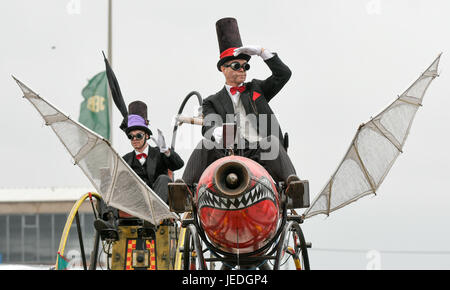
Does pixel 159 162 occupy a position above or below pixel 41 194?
below

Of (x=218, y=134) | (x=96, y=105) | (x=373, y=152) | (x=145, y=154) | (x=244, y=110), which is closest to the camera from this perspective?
(x=218, y=134)

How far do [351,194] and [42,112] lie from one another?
9.92 feet

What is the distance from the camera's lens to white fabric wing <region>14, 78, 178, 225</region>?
22.2 ft

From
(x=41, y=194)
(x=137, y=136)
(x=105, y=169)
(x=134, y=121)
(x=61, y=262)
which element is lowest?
(x=61, y=262)

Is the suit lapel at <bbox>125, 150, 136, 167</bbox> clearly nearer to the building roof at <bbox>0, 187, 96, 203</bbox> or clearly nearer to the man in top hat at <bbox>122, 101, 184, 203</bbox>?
the man in top hat at <bbox>122, 101, 184, 203</bbox>

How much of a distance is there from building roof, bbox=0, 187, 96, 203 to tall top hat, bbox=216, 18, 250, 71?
28.6 meters

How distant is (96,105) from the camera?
20.1m

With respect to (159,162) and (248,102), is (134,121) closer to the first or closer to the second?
(159,162)

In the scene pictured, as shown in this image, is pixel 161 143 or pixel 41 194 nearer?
pixel 161 143

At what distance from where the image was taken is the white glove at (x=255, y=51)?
20.8 feet

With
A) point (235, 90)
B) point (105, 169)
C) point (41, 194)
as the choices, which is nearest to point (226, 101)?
point (235, 90)

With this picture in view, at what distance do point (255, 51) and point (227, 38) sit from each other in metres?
0.54
